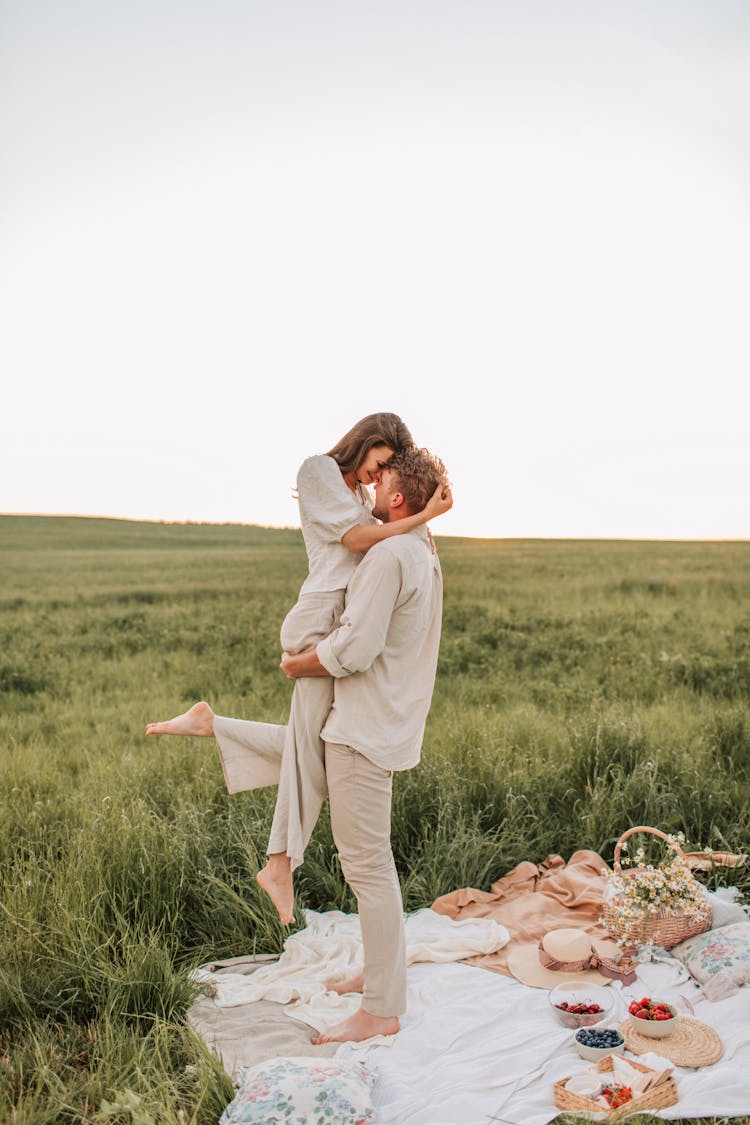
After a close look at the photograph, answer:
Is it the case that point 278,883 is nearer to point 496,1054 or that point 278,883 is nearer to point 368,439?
point 496,1054

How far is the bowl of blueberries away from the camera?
4188mm

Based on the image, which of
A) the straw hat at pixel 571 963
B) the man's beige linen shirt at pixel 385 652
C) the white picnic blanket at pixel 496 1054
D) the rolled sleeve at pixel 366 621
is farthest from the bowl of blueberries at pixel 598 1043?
the rolled sleeve at pixel 366 621

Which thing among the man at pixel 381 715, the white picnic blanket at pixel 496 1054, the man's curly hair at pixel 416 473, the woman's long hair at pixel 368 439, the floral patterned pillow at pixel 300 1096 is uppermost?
the woman's long hair at pixel 368 439

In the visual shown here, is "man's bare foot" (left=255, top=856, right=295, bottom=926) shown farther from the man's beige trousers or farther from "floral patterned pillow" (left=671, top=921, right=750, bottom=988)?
"floral patterned pillow" (left=671, top=921, right=750, bottom=988)

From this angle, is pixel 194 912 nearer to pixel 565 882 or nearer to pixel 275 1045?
pixel 275 1045

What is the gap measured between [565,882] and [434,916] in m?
0.93

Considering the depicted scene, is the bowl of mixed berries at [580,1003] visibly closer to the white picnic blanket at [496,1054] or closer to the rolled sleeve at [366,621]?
the white picnic blanket at [496,1054]

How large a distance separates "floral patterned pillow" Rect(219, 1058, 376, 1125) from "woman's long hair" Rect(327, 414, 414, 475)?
2.64 metres

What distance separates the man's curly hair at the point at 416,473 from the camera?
432 centimetres

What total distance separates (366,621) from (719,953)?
2776mm

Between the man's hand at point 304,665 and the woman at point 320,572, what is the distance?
0.06 meters

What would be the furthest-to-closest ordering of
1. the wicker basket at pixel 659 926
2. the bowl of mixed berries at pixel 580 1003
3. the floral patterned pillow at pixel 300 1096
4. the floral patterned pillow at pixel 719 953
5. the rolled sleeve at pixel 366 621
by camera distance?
the wicker basket at pixel 659 926 < the floral patterned pillow at pixel 719 953 < the bowl of mixed berries at pixel 580 1003 < the rolled sleeve at pixel 366 621 < the floral patterned pillow at pixel 300 1096

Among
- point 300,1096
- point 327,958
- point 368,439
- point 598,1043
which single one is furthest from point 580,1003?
point 368,439

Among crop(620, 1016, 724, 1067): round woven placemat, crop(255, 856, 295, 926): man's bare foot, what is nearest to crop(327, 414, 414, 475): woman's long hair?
crop(255, 856, 295, 926): man's bare foot
